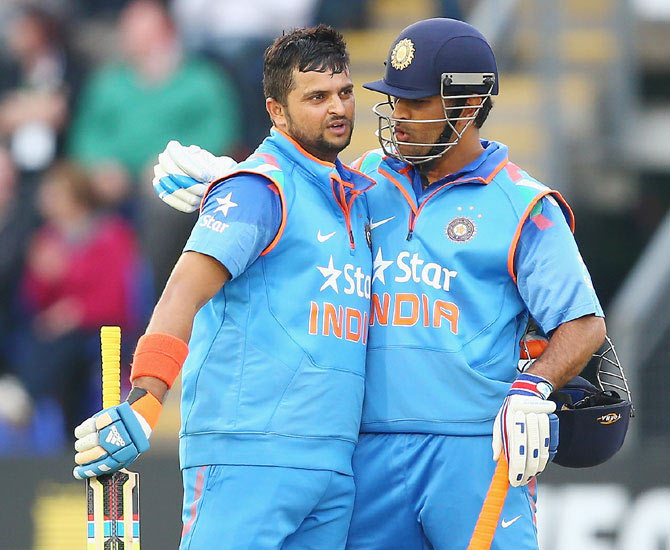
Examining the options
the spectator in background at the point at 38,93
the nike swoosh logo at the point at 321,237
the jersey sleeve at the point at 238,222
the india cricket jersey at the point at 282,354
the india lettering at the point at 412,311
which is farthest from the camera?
the spectator in background at the point at 38,93

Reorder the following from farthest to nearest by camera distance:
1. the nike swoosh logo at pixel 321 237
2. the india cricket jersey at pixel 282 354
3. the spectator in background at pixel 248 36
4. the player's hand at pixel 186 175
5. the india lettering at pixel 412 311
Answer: the spectator in background at pixel 248 36
the player's hand at pixel 186 175
the india lettering at pixel 412 311
the nike swoosh logo at pixel 321 237
the india cricket jersey at pixel 282 354

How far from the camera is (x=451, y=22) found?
14.2ft

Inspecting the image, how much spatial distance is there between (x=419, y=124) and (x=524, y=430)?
98 cm

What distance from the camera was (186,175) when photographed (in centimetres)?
440

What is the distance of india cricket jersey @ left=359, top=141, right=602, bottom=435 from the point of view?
13.5 ft

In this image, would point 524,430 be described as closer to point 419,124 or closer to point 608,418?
point 608,418

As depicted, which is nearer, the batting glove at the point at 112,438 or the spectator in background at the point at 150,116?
the batting glove at the point at 112,438

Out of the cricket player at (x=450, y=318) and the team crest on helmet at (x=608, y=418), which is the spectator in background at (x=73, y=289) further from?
the team crest on helmet at (x=608, y=418)

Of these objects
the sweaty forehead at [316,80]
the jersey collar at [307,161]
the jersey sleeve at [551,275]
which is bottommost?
the jersey sleeve at [551,275]

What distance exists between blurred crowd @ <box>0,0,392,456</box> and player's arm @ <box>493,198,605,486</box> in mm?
4679

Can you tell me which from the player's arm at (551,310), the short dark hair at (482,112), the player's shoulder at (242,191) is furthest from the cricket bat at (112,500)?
the short dark hair at (482,112)

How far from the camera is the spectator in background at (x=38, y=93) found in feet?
30.9

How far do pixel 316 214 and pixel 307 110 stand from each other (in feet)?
1.02

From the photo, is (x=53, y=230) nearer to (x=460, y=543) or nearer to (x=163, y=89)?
(x=163, y=89)
